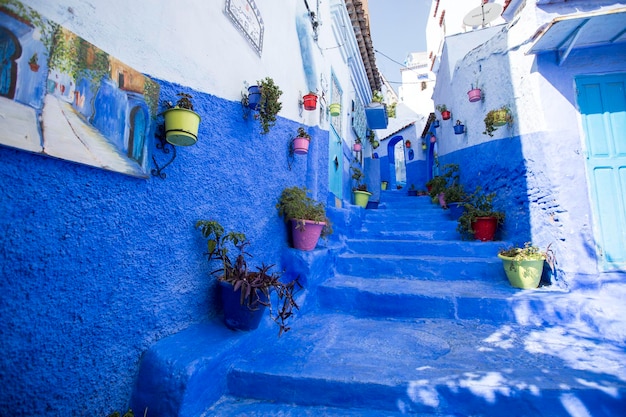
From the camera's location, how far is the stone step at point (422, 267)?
4168mm

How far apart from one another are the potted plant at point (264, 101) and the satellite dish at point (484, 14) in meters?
8.53

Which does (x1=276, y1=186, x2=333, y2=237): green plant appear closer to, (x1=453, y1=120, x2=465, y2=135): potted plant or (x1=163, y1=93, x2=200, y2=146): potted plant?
(x1=163, y1=93, x2=200, y2=146): potted plant

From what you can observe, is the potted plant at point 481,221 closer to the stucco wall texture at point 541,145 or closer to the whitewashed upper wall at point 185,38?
the stucco wall texture at point 541,145

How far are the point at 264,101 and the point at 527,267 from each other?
3.97 m

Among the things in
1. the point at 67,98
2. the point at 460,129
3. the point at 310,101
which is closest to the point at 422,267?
the point at 310,101

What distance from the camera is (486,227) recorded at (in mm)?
4980

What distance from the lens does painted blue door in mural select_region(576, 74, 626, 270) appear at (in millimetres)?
3746

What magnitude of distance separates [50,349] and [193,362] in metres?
0.80

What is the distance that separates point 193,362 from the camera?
78.1 inches

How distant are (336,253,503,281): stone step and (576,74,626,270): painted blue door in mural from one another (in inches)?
51.1

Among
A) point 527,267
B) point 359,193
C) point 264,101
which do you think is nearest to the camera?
point 264,101

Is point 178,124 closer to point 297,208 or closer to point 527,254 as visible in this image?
point 297,208

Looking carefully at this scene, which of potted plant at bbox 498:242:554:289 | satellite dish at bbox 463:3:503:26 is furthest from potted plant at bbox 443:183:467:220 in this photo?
satellite dish at bbox 463:3:503:26

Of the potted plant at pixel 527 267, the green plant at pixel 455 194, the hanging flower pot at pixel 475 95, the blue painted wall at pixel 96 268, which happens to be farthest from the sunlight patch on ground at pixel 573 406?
the hanging flower pot at pixel 475 95
